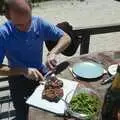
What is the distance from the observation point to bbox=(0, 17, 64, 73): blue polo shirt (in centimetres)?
263

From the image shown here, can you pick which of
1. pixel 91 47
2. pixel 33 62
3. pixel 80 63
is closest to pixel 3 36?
pixel 33 62

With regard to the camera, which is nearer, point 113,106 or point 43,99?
point 113,106

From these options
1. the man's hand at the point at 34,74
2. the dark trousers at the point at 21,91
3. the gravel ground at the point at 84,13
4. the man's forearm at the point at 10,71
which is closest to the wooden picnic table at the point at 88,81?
the man's hand at the point at 34,74

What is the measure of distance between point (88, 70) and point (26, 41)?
524 mm

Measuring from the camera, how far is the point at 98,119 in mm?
1987

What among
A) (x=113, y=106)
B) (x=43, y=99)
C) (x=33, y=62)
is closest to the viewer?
(x=113, y=106)

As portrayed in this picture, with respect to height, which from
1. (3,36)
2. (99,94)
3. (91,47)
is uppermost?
(3,36)

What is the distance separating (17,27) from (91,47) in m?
3.22

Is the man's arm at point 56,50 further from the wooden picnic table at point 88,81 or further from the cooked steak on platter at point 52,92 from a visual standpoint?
the cooked steak on platter at point 52,92

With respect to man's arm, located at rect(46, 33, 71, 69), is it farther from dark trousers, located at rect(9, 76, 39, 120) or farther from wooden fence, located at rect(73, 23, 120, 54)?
wooden fence, located at rect(73, 23, 120, 54)

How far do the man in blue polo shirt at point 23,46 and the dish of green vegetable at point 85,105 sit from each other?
0.49 m

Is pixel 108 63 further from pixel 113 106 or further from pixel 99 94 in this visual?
pixel 113 106

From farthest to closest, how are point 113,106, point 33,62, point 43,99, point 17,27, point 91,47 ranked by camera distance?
point 91,47, point 33,62, point 17,27, point 43,99, point 113,106

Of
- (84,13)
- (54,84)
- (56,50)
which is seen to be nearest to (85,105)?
(54,84)
